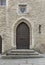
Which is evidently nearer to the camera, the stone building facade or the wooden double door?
the stone building facade

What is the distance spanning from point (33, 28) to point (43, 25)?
61 centimetres

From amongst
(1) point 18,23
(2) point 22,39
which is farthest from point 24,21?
(2) point 22,39

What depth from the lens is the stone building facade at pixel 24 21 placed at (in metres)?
11.9

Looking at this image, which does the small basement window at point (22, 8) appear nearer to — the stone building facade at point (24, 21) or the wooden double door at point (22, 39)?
the stone building facade at point (24, 21)

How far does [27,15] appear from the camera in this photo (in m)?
11.9

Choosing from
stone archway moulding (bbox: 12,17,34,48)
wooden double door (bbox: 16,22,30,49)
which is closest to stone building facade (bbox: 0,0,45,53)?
stone archway moulding (bbox: 12,17,34,48)

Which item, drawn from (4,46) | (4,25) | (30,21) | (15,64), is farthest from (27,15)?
(15,64)

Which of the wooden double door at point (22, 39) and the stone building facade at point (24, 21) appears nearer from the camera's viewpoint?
the stone building facade at point (24, 21)

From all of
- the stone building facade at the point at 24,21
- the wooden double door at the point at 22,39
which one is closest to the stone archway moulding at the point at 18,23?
the stone building facade at the point at 24,21

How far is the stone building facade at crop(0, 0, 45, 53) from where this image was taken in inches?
468

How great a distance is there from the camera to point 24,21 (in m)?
12.0

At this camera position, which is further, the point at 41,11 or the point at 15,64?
the point at 41,11

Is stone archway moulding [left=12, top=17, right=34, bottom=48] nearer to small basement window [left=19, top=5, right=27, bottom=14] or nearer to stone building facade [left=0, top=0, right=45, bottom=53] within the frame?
stone building facade [left=0, top=0, right=45, bottom=53]

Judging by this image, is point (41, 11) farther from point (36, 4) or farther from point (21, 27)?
point (21, 27)
